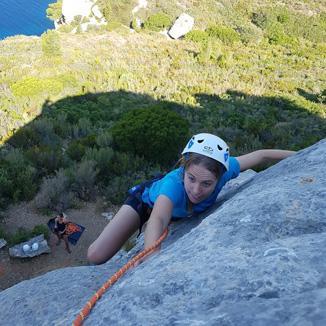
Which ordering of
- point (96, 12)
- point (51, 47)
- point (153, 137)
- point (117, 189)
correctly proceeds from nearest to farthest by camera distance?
point (117, 189)
point (153, 137)
point (51, 47)
point (96, 12)

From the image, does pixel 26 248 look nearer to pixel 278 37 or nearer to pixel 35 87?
pixel 35 87

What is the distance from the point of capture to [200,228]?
2812 millimetres

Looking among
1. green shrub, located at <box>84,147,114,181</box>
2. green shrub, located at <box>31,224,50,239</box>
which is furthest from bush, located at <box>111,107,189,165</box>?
green shrub, located at <box>31,224,50,239</box>

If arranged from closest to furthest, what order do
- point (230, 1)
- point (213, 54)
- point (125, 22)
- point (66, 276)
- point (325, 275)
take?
point (325, 275) → point (66, 276) → point (213, 54) → point (125, 22) → point (230, 1)

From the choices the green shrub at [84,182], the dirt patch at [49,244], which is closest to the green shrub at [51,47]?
the green shrub at [84,182]

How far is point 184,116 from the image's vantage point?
15.8m

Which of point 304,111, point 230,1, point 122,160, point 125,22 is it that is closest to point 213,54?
point 304,111

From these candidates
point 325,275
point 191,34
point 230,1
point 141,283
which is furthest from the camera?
point 230,1

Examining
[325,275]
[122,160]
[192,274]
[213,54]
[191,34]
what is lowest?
[325,275]

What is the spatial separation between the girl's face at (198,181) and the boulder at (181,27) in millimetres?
30855

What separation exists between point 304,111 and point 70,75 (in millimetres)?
11195

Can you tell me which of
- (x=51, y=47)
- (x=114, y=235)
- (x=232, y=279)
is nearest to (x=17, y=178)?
(x=114, y=235)

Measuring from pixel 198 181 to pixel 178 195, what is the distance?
229 millimetres

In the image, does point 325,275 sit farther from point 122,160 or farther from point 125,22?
point 125,22
